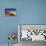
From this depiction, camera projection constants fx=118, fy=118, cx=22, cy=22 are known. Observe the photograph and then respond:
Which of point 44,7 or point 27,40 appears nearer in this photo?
point 27,40

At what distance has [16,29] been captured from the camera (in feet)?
9.64

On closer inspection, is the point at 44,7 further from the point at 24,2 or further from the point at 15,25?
the point at 15,25

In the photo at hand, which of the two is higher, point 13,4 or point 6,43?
point 13,4

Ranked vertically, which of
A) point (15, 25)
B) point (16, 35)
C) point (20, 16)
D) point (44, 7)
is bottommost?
point (16, 35)

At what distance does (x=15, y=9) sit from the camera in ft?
9.70

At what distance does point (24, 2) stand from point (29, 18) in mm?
423

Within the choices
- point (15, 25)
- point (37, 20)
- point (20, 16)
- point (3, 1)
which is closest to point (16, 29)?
point (15, 25)

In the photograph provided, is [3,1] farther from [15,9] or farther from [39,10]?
[39,10]

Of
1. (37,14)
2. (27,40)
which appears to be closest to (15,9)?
(37,14)

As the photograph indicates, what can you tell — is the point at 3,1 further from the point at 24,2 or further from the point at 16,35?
the point at 16,35

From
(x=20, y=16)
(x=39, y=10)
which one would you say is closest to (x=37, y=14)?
(x=39, y=10)

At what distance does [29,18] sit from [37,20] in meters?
0.21

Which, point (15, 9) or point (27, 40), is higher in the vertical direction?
point (15, 9)

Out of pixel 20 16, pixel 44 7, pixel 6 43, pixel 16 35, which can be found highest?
pixel 44 7
